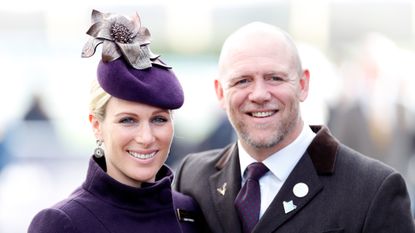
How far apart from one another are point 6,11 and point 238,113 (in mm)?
10139

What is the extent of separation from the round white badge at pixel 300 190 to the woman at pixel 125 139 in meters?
0.60

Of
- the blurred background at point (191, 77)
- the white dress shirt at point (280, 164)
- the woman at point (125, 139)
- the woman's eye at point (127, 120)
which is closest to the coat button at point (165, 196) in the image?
the woman at point (125, 139)

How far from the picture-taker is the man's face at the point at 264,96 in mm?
4227

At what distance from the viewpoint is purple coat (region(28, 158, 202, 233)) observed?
11.9 feet

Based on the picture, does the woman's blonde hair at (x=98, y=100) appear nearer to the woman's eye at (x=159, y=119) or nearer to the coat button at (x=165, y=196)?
the woman's eye at (x=159, y=119)

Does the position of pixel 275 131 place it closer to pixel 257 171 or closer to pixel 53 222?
pixel 257 171

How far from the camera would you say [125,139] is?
3797mm

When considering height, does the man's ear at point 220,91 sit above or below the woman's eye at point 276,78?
below

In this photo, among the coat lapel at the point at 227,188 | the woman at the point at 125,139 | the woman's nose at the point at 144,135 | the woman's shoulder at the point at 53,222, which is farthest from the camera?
the coat lapel at the point at 227,188

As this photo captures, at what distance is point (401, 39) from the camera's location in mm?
12914

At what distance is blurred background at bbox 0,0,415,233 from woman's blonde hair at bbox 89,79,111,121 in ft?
16.0

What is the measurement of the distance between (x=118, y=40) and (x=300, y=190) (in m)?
1.14

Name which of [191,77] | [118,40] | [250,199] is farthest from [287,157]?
[191,77]

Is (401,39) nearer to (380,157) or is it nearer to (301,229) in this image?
(380,157)
